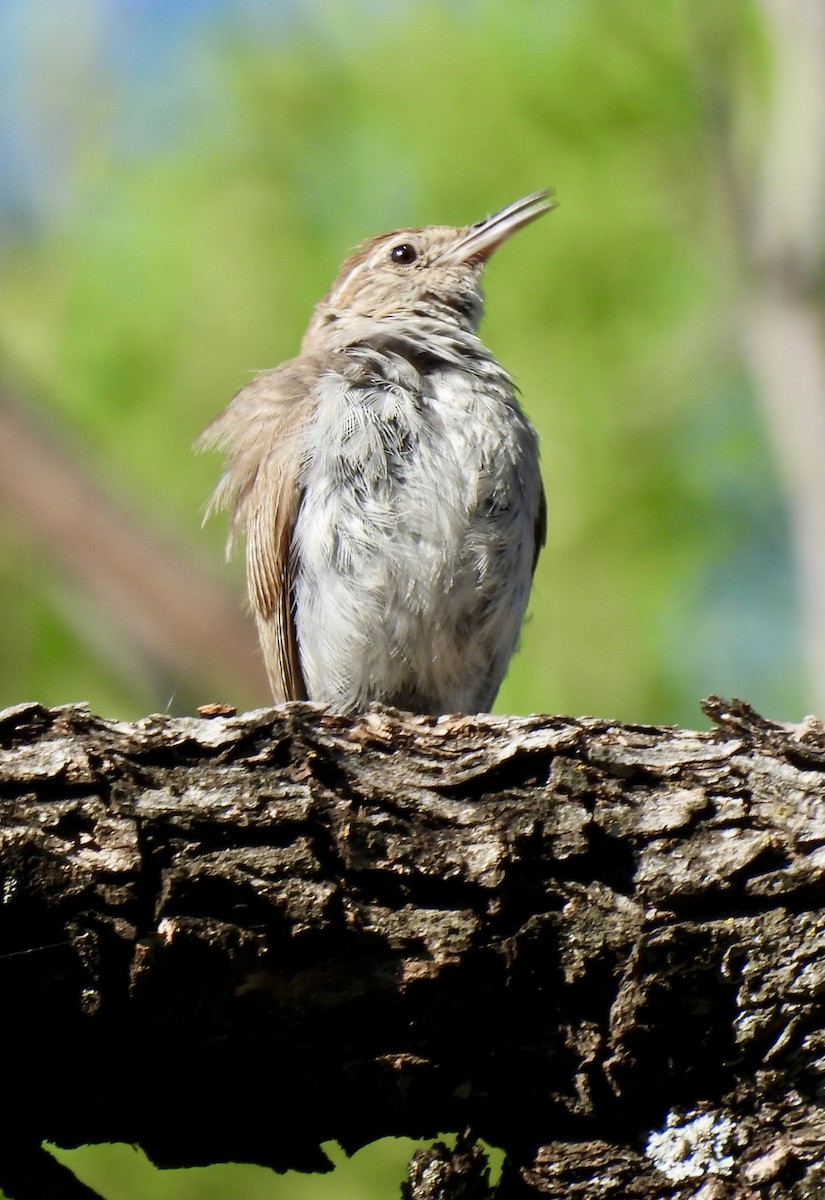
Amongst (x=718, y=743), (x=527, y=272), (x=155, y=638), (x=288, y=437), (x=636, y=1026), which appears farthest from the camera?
(x=527, y=272)

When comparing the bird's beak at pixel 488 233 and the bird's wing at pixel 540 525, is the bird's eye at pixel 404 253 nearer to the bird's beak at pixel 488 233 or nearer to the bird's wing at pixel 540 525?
the bird's beak at pixel 488 233

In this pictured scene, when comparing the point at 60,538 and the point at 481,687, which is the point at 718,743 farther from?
the point at 60,538

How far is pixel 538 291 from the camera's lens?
9.63 metres

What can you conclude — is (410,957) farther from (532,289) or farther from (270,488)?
(532,289)

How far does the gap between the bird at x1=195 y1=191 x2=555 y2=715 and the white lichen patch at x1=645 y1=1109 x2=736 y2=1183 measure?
8.08 ft

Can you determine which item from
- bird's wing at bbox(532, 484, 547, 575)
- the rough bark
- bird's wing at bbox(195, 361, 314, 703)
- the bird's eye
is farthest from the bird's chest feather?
the bird's eye

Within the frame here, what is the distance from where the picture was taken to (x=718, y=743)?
357cm

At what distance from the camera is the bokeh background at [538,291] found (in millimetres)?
9164

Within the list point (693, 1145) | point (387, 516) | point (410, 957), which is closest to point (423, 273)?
point (387, 516)

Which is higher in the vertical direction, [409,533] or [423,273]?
[423,273]

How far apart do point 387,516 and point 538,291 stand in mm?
5038

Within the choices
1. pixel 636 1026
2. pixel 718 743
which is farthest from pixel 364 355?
pixel 636 1026

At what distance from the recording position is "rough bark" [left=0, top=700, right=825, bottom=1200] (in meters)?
2.89

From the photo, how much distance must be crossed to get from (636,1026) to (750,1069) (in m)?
0.32
